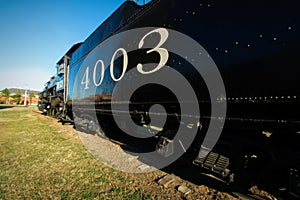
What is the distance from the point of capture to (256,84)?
1.64 metres

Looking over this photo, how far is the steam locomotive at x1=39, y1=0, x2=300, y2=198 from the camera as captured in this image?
1514 millimetres

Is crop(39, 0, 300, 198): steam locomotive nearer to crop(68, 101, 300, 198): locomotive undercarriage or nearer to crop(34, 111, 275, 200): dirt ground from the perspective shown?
crop(68, 101, 300, 198): locomotive undercarriage

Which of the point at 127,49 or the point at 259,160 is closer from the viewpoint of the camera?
the point at 259,160

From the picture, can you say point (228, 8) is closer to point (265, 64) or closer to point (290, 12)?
point (290, 12)

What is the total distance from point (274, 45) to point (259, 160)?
1609mm

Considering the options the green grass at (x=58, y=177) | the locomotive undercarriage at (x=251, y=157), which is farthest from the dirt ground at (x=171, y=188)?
the locomotive undercarriage at (x=251, y=157)

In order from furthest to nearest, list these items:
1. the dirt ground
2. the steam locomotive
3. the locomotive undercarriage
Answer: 1. the dirt ground
2. the locomotive undercarriage
3. the steam locomotive

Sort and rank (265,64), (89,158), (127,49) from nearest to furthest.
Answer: (265,64), (127,49), (89,158)

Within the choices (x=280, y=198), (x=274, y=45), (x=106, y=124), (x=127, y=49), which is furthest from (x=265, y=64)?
(x=106, y=124)

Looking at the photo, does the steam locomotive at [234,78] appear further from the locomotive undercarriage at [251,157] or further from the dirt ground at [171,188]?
the dirt ground at [171,188]

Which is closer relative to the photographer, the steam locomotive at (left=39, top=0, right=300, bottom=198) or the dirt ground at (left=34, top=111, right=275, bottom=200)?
the steam locomotive at (left=39, top=0, right=300, bottom=198)

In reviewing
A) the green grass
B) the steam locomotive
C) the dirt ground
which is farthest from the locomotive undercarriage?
the green grass

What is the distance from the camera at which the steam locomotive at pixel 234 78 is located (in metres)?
1.51

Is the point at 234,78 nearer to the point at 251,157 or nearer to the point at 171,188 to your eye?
the point at 251,157
